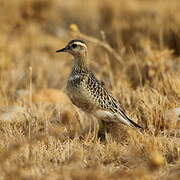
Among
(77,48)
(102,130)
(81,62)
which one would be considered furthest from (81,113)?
(77,48)

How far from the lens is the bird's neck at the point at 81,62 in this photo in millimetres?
6318

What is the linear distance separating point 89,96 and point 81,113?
3.48ft

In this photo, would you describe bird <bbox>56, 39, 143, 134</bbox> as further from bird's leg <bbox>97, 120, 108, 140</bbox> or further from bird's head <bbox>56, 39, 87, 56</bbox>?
bird's leg <bbox>97, 120, 108, 140</bbox>

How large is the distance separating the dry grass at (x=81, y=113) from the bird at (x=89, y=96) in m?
0.22

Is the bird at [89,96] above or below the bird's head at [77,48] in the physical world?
below

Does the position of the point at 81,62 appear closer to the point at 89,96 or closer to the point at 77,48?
the point at 77,48

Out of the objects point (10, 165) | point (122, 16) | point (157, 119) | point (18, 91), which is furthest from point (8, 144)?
point (122, 16)

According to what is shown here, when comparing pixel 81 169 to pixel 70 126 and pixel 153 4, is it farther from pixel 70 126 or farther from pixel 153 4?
pixel 153 4

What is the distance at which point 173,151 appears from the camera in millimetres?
5305

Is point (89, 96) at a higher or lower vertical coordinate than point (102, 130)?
higher

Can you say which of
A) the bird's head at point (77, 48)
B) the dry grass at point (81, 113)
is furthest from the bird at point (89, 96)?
the dry grass at point (81, 113)

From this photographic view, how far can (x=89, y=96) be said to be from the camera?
5.96 meters

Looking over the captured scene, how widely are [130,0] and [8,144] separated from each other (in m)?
13.3

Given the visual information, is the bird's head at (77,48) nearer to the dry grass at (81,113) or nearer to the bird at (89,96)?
the bird at (89,96)
